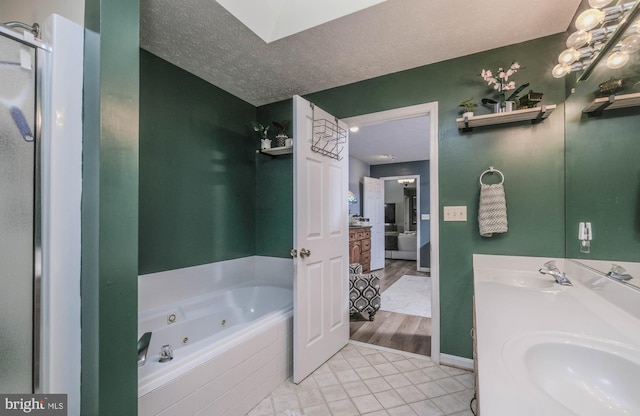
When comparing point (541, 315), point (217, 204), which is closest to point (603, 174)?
point (541, 315)

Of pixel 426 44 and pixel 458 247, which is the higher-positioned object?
pixel 426 44

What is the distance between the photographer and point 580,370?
74 centimetres

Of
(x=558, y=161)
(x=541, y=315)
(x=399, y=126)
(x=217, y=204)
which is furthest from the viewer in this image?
(x=399, y=126)

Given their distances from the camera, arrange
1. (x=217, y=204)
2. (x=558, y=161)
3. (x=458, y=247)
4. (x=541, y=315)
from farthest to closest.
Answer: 1. (x=217, y=204)
2. (x=458, y=247)
3. (x=558, y=161)
4. (x=541, y=315)

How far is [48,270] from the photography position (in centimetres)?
101

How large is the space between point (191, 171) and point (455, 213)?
225cm

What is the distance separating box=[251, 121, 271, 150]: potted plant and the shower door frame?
5.98ft

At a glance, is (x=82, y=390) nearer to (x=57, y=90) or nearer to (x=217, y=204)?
(x=57, y=90)

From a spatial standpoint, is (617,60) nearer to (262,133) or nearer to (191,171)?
(262,133)

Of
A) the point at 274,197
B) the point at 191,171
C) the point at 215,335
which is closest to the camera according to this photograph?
the point at 215,335

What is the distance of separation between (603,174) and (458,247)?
984 mm

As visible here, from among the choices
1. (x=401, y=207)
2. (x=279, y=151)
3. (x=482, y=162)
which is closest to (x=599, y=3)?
(x=482, y=162)

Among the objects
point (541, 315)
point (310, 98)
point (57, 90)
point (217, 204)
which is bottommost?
point (541, 315)

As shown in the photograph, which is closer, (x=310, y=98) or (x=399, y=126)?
(x=310, y=98)
